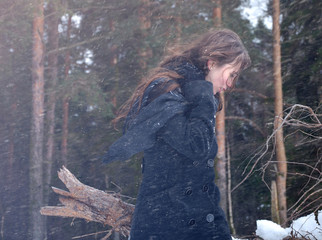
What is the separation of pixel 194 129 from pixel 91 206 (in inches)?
47.4

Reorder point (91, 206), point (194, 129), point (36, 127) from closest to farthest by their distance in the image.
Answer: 1. point (194, 129)
2. point (91, 206)
3. point (36, 127)

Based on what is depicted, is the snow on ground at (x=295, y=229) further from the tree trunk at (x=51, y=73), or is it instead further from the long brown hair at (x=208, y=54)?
the tree trunk at (x=51, y=73)

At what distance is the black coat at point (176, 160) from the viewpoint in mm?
2143

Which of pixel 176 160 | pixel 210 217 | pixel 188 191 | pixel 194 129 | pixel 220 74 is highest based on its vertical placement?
pixel 220 74

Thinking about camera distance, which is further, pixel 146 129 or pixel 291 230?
pixel 291 230

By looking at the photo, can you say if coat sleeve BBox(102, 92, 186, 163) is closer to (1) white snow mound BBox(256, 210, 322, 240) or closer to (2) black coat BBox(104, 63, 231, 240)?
(2) black coat BBox(104, 63, 231, 240)

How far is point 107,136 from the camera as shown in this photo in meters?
15.5

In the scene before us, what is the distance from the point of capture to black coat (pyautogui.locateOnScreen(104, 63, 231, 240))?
84.4 inches

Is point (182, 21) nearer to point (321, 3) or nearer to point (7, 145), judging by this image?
point (321, 3)

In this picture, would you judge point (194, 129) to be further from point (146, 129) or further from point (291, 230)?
point (291, 230)

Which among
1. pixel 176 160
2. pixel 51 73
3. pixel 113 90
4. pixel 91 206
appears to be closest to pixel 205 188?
pixel 176 160

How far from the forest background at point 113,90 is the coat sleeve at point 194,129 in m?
5.89

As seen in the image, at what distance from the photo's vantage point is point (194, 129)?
2.15 m

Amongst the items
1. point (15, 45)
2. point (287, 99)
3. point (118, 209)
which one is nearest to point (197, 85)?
point (118, 209)
